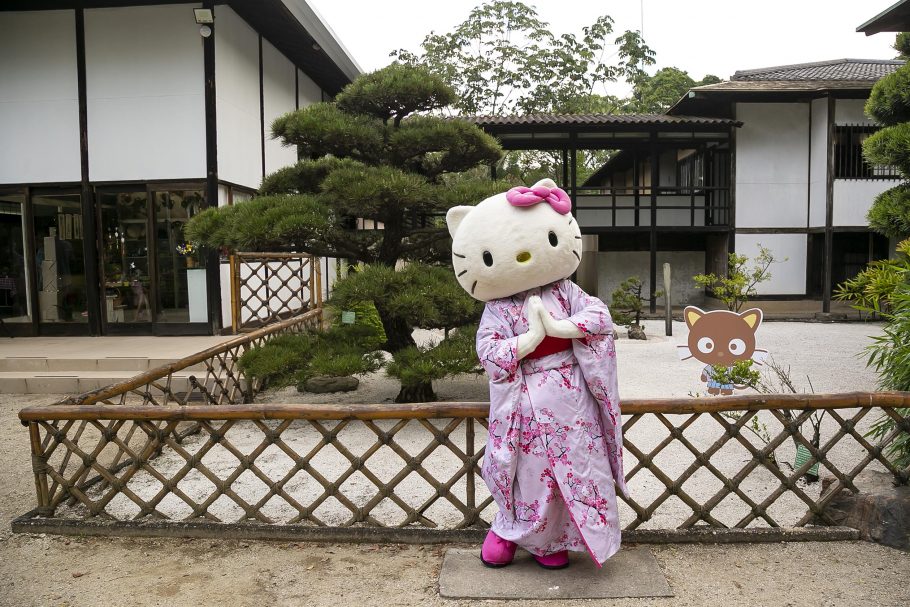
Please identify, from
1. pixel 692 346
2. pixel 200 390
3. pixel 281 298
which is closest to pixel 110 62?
pixel 281 298

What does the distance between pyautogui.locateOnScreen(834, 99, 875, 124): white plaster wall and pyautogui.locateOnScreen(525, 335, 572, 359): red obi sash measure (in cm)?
1475

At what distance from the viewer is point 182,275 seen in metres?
9.70

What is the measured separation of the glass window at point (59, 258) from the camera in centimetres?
985

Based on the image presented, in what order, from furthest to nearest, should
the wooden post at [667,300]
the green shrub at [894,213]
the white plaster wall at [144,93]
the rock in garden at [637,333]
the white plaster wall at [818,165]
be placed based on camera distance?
the white plaster wall at [818,165] < the wooden post at [667,300] < the rock in garden at [637,333] < the white plaster wall at [144,93] < the green shrub at [894,213]

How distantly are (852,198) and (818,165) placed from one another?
3.46 ft

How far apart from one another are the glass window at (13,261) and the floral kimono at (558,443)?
9570 millimetres

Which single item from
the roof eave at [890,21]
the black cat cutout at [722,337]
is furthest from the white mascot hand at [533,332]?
the roof eave at [890,21]

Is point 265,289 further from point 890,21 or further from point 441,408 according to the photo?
point 890,21

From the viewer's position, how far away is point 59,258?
9.96 meters

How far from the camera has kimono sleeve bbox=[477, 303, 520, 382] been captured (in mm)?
2939

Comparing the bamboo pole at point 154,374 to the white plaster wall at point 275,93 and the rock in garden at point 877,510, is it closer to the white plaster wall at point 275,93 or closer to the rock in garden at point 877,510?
the rock in garden at point 877,510

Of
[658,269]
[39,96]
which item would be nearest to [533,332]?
[39,96]

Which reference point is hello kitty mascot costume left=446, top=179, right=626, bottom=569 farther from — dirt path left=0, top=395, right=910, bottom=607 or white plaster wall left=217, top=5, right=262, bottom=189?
white plaster wall left=217, top=5, right=262, bottom=189

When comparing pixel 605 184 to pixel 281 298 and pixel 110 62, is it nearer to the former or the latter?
pixel 281 298
